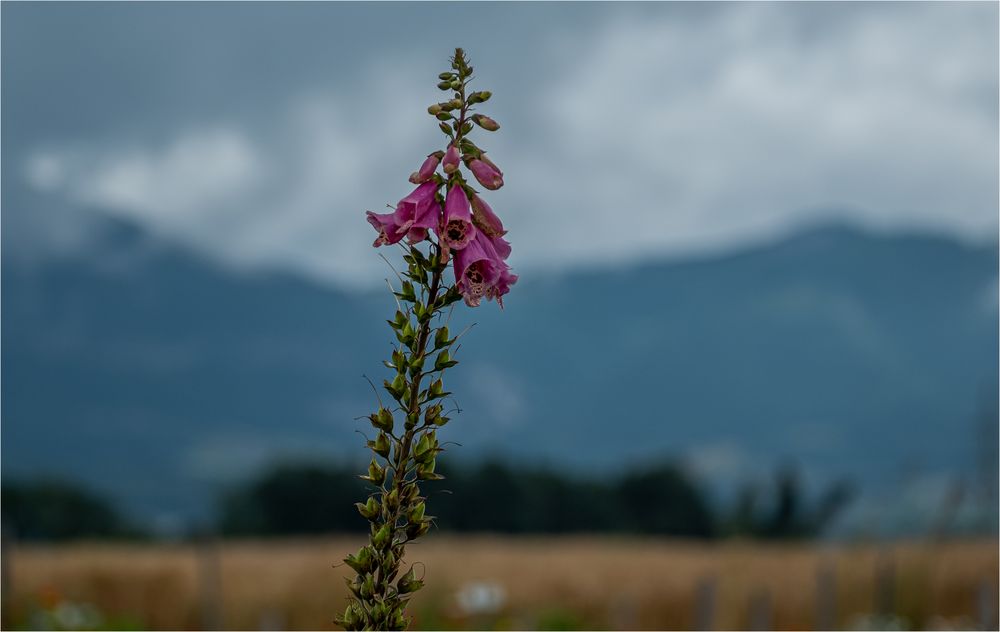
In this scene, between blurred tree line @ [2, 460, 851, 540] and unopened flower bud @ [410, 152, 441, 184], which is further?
blurred tree line @ [2, 460, 851, 540]

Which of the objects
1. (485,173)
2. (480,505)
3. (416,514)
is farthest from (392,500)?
(480,505)

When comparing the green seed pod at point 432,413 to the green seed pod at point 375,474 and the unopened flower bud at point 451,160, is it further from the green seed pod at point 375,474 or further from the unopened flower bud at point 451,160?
the unopened flower bud at point 451,160

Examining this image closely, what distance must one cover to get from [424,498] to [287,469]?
56.0 m

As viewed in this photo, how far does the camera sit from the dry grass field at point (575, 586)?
17516mm

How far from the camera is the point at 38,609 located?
1491cm

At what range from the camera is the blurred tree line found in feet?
180

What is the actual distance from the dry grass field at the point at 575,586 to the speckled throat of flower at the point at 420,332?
1428 cm

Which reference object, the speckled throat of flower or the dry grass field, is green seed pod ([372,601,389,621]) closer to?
the speckled throat of flower

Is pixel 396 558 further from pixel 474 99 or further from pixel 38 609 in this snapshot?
pixel 38 609

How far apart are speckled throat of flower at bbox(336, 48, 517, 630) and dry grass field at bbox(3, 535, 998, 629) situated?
14.3 metres

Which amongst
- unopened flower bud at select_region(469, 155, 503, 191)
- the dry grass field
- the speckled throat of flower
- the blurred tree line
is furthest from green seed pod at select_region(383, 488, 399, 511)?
the blurred tree line

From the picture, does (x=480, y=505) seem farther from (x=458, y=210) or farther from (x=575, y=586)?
(x=458, y=210)

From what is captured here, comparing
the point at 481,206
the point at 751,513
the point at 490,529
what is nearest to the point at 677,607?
the point at 751,513

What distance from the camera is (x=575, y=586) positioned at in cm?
1906
